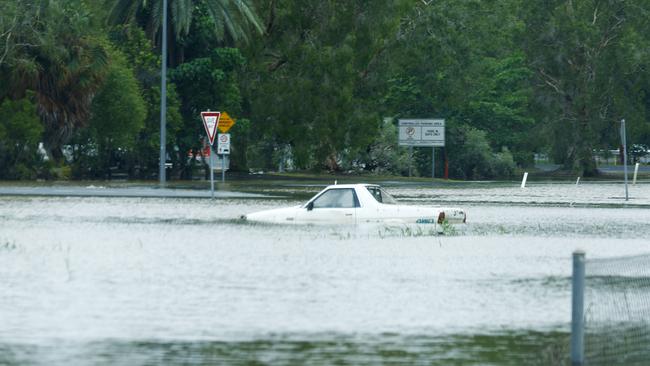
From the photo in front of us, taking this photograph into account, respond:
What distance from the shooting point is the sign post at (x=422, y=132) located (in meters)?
84.6

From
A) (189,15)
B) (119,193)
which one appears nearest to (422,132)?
(189,15)

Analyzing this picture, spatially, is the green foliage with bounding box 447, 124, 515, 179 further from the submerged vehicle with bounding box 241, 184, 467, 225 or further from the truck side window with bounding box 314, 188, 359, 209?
the submerged vehicle with bounding box 241, 184, 467, 225

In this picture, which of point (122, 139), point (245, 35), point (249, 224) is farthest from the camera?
point (245, 35)

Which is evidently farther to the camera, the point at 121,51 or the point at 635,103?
the point at 635,103

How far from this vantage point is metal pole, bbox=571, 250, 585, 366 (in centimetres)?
1162

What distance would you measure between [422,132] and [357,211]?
55.1 meters

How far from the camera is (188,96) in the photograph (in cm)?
6906

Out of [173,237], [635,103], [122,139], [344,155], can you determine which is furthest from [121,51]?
[635,103]

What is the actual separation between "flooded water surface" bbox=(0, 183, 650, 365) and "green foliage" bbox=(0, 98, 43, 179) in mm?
24837

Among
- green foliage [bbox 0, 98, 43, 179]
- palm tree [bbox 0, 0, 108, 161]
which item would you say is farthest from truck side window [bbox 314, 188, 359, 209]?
green foliage [bbox 0, 98, 43, 179]

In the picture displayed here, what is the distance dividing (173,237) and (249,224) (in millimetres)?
4317

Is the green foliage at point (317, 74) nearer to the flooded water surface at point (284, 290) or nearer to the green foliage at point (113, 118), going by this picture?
the green foliage at point (113, 118)

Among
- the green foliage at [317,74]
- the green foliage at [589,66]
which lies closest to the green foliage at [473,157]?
the green foliage at [589,66]

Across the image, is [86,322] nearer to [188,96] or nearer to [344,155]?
[188,96]
